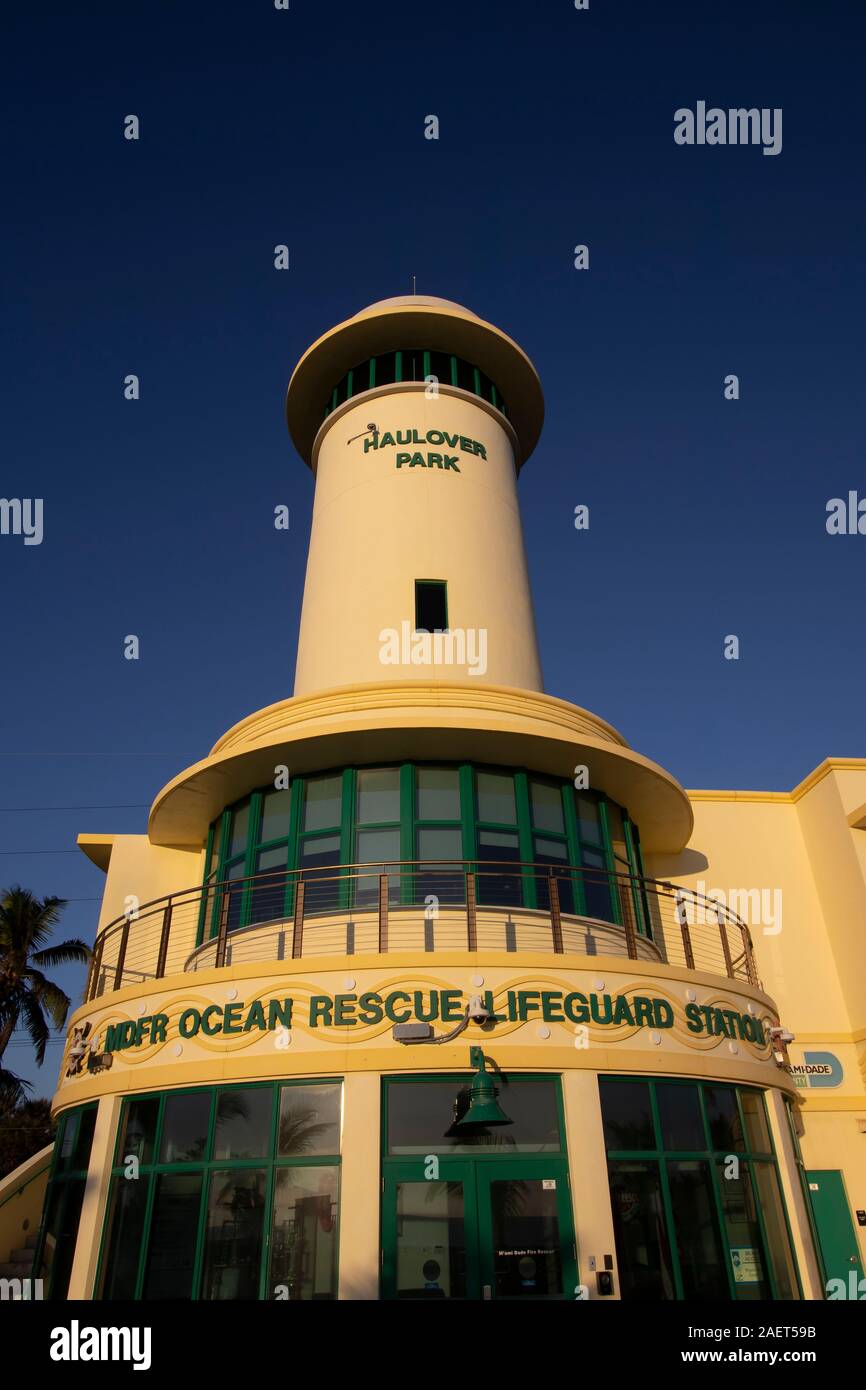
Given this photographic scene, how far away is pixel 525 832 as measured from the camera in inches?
567

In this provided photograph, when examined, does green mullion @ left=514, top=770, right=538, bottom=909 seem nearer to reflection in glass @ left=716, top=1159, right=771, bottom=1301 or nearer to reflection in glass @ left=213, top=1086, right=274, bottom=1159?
reflection in glass @ left=716, top=1159, right=771, bottom=1301

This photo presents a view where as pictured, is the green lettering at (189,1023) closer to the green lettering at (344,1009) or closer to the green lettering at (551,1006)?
the green lettering at (344,1009)

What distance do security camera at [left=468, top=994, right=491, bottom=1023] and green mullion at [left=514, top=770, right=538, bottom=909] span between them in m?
2.43

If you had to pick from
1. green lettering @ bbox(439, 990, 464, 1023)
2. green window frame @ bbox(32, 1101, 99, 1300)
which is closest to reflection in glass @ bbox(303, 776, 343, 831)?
green lettering @ bbox(439, 990, 464, 1023)

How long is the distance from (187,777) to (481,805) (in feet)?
16.2

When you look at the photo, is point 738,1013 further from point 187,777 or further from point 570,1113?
point 187,777

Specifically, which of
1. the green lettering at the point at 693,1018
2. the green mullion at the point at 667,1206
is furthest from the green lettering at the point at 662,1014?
the green mullion at the point at 667,1206

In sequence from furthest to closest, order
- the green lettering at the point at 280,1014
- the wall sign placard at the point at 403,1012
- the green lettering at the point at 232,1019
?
1. the green lettering at the point at 232,1019
2. the green lettering at the point at 280,1014
3. the wall sign placard at the point at 403,1012

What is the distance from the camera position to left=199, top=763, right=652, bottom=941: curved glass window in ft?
45.1

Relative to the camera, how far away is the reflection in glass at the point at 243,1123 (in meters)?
11.1

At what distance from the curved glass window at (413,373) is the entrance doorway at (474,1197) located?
1578 centimetres

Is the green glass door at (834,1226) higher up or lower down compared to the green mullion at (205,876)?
lower down
